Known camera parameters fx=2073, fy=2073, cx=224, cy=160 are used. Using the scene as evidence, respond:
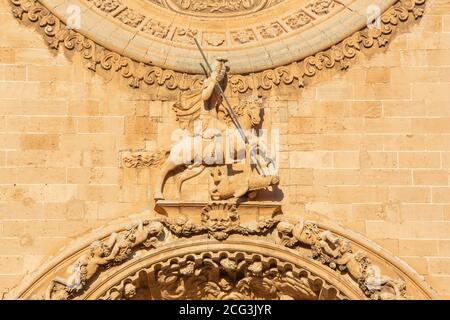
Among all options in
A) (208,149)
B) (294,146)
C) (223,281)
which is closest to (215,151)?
(208,149)

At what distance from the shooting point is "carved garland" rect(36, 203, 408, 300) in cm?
2059

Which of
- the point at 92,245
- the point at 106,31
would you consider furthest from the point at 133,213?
the point at 106,31

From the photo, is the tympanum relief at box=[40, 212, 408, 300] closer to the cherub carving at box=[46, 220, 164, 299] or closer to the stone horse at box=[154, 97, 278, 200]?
the cherub carving at box=[46, 220, 164, 299]

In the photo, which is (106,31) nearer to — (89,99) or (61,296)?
(89,99)

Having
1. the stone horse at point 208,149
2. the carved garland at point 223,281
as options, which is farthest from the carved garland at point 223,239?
the stone horse at point 208,149

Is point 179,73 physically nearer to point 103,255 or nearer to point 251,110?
point 251,110

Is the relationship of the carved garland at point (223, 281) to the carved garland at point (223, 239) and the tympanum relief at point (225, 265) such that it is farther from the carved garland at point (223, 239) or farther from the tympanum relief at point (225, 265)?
the carved garland at point (223, 239)

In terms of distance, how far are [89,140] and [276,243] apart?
2177 millimetres

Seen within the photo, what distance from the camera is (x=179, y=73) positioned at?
2136 centimetres

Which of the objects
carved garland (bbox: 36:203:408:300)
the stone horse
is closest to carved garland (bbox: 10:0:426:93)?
the stone horse

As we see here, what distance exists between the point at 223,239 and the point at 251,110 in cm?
137

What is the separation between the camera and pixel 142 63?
21391 millimetres

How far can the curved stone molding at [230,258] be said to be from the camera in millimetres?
20641
